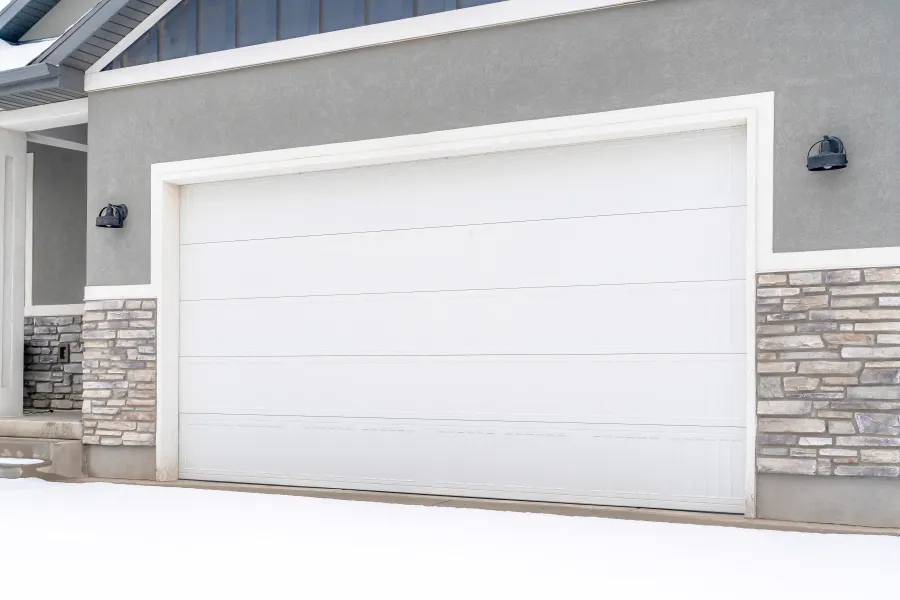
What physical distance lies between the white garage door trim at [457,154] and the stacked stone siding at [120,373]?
14 cm

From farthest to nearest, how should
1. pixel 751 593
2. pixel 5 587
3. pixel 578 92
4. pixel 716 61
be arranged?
1. pixel 578 92
2. pixel 716 61
3. pixel 5 587
4. pixel 751 593

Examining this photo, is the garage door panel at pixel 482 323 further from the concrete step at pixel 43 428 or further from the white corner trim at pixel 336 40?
the white corner trim at pixel 336 40

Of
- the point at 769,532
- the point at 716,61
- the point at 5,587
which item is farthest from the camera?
the point at 716,61

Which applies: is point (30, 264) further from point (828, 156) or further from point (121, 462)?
point (828, 156)

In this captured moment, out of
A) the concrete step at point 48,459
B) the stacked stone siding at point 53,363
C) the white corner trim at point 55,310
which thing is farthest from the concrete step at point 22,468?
the white corner trim at point 55,310

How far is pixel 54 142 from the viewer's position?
33.7 ft

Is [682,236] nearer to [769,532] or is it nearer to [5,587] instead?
[769,532]

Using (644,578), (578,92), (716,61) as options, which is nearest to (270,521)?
(644,578)

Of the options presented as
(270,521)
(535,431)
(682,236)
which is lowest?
(270,521)

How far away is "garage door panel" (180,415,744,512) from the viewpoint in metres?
6.27

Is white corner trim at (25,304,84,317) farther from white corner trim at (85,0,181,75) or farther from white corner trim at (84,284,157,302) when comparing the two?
white corner trim at (85,0,181,75)

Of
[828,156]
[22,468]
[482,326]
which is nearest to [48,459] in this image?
[22,468]

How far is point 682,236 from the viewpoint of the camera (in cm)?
636

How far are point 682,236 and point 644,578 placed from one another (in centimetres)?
264
